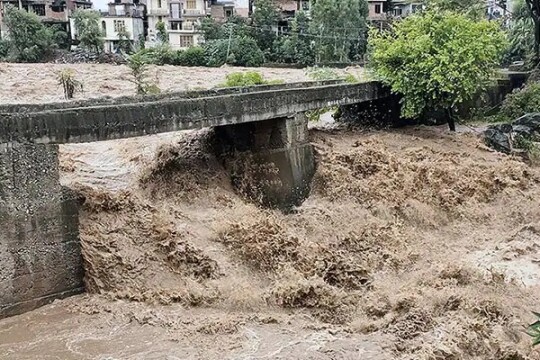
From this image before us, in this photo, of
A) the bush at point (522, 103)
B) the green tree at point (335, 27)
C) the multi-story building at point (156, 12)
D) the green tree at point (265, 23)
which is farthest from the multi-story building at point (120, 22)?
the bush at point (522, 103)

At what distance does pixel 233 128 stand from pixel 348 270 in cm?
440

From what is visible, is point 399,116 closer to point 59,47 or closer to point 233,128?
point 233,128

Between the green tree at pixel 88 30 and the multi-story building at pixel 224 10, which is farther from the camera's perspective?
the multi-story building at pixel 224 10

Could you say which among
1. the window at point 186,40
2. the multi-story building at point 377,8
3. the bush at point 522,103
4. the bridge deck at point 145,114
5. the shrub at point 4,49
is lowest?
the bush at point 522,103

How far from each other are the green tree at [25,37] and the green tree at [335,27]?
58.9 ft

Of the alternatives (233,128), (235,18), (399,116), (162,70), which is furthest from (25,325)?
(235,18)

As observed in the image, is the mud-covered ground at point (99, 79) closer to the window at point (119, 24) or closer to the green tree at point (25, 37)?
the green tree at point (25, 37)

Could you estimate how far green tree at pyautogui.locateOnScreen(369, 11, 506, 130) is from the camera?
16.5 metres

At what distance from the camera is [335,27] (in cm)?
4047

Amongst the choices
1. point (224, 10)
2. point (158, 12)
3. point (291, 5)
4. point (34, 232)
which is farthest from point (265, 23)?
point (34, 232)

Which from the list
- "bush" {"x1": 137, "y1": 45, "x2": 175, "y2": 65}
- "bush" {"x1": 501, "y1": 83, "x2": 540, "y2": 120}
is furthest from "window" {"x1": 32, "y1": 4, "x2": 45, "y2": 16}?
"bush" {"x1": 501, "y1": 83, "x2": 540, "y2": 120}

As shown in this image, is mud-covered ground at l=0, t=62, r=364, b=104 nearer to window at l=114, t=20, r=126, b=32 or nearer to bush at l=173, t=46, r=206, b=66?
bush at l=173, t=46, r=206, b=66

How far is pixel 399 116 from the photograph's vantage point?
720 inches

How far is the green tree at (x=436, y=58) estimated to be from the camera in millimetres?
16500
